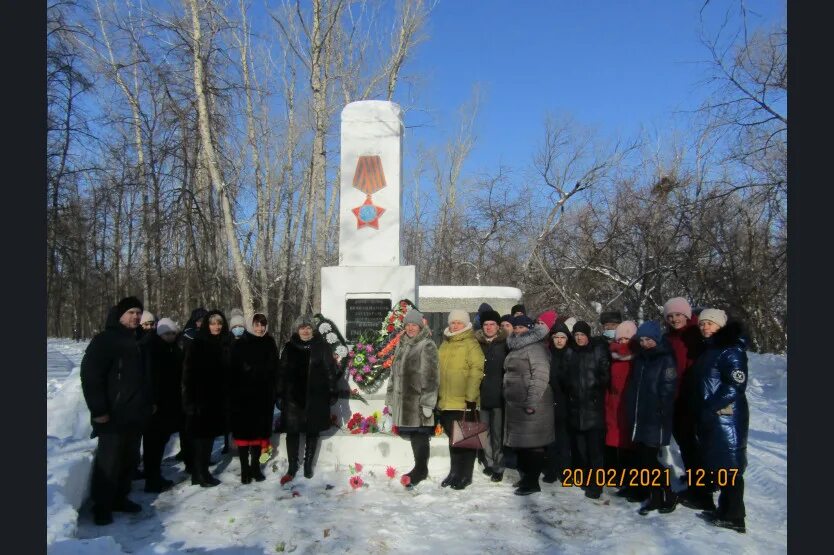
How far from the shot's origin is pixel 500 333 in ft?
18.6

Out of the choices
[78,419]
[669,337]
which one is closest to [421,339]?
[669,337]

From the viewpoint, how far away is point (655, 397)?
4633 mm

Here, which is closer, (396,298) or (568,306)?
(396,298)

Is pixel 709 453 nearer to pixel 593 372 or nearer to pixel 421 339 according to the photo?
pixel 593 372

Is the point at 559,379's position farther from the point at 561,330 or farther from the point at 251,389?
the point at 251,389

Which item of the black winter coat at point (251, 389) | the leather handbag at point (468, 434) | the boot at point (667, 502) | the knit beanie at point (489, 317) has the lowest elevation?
the boot at point (667, 502)

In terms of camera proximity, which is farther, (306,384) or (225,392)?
(306,384)

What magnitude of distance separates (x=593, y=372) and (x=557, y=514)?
1264mm

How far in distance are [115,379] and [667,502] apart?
4537 millimetres

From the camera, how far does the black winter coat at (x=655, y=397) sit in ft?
15.1

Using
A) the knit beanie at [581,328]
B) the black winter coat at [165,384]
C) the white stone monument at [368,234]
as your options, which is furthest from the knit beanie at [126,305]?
the knit beanie at [581,328]

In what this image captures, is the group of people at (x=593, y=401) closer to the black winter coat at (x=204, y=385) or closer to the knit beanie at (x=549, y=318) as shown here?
the knit beanie at (x=549, y=318)

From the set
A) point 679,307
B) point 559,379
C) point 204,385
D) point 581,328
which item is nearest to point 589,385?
point 559,379

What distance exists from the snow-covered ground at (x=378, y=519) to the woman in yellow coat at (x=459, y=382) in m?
0.21
